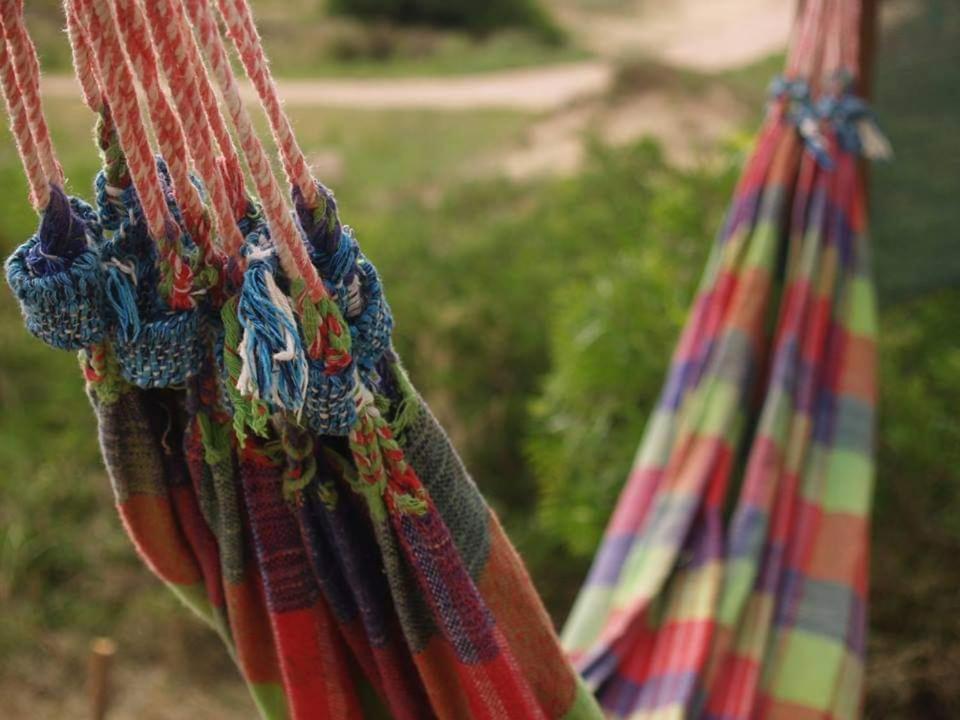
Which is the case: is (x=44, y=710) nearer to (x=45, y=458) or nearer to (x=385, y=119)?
(x=45, y=458)

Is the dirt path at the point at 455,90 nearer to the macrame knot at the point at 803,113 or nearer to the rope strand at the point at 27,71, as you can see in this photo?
the macrame knot at the point at 803,113

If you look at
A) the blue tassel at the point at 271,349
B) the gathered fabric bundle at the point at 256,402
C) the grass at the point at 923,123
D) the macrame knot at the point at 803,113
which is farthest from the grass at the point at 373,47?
the blue tassel at the point at 271,349

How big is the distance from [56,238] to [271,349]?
0.42 feet

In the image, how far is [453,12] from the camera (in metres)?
7.09

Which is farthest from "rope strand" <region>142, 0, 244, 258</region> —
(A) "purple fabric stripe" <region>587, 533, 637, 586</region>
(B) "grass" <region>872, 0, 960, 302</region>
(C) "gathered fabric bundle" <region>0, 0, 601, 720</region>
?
(B) "grass" <region>872, 0, 960, 302</region>

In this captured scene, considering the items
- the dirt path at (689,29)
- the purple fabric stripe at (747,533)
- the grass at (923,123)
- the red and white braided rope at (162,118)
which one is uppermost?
the red and white braided rope at (162,118)

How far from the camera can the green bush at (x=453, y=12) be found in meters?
7.06

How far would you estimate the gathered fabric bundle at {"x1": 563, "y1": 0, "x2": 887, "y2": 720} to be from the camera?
1.05 meters

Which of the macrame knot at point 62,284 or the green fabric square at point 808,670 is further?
the green fabric square at point 808,670

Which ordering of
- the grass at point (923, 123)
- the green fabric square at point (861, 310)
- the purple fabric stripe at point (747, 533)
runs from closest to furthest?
1. the purple fabric stripe at point (747, 533)
2. the green fabric square at point (861, 310)
3. the grass at point (923, 123)

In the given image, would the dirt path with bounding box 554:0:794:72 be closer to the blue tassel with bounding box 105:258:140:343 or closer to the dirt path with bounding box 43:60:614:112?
the dirt path with bounding box 43:60:614:112

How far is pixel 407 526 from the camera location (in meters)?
0.64

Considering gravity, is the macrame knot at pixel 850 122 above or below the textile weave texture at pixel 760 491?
above

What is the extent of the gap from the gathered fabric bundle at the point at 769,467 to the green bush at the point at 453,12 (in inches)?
235
